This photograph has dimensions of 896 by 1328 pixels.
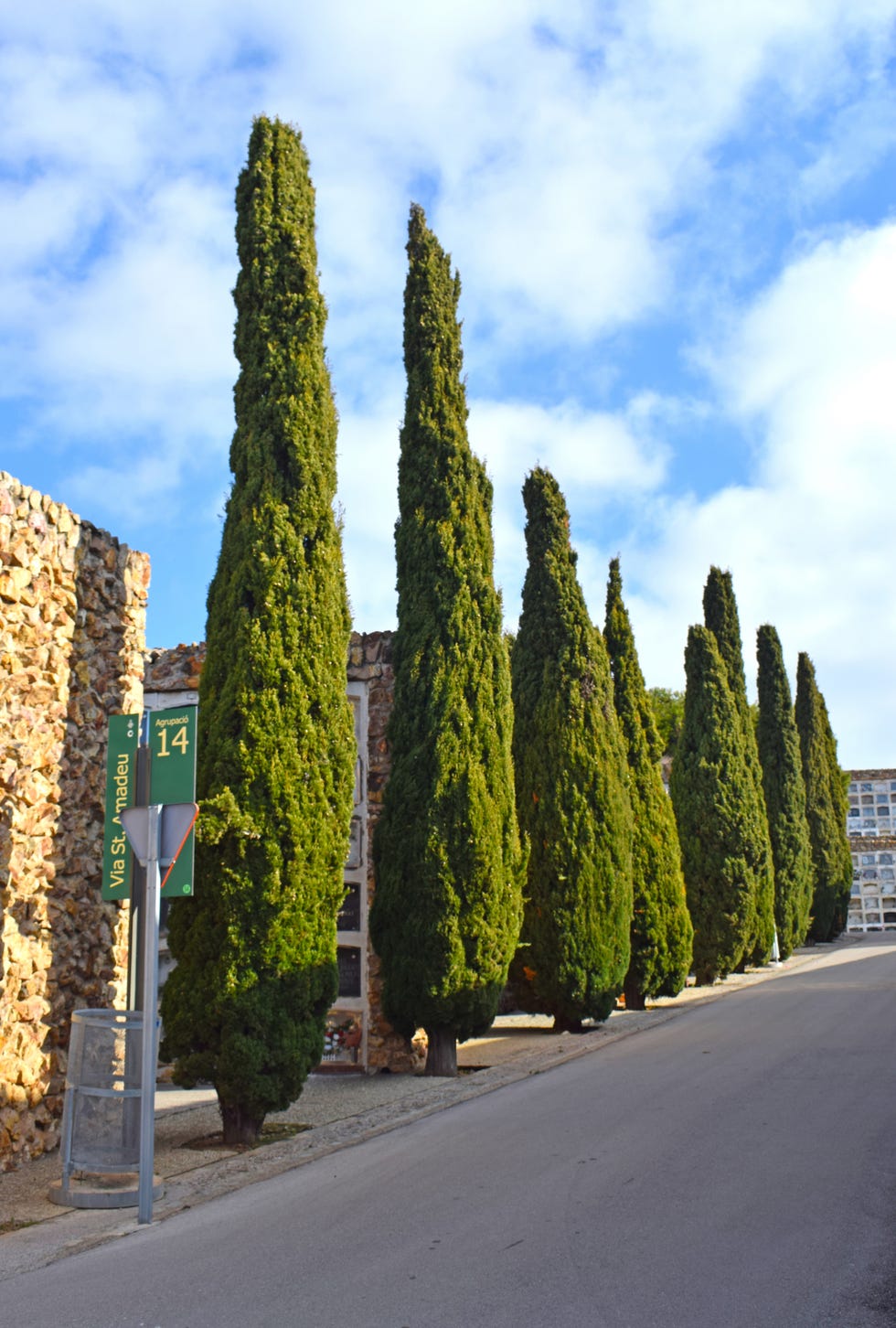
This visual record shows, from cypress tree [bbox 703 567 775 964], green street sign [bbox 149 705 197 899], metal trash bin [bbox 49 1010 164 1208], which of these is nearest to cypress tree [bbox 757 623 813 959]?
cypress tree [bbox 703 567 775 964]

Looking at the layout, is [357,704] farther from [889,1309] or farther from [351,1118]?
[889,1309]

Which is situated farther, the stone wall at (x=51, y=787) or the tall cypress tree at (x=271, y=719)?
the tall cypress tree at (x=271, y=719)

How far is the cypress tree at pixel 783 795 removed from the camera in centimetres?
2995

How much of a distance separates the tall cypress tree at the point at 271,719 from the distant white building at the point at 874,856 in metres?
46.9

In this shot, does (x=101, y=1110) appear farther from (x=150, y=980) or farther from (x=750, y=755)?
(x=750, y=755)

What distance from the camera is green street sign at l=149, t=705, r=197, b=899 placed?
746cm

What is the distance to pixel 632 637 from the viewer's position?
2009 centimetres

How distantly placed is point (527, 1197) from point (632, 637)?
47.7 feet

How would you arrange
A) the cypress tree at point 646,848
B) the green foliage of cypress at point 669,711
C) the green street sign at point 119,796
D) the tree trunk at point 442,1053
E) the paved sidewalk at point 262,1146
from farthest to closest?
the green foliage of cypress at point 669,711, the cypress tree at point 646,848, the tree trunk at point 442,1053, the green street sign at point 119,796, the paved sidewalk at point 262,1146

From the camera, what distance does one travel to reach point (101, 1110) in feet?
22.5

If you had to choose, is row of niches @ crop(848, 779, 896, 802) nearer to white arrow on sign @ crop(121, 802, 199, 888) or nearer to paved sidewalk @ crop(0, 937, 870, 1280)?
paved sidewalk @ crop(0, 937, 870, 1280)

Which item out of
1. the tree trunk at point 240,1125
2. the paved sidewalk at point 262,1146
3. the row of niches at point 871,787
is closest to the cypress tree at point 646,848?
the paved sidewalk at point 262,1146

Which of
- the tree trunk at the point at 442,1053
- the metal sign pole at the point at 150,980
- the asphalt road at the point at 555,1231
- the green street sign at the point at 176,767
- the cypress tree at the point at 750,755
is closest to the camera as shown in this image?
the asphalt road at the point at 555,1231

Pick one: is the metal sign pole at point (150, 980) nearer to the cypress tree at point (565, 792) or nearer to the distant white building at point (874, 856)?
the cypress tree at point (565, 792)
